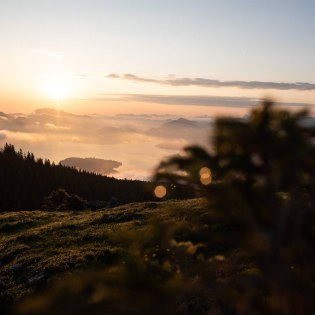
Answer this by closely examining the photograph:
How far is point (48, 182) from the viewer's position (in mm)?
141500

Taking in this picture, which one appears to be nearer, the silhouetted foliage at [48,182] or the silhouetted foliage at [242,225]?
the silhouetted foliage at [242,225]

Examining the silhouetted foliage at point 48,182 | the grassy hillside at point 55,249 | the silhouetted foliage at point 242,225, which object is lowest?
the silhouetted foliage at point 48,182

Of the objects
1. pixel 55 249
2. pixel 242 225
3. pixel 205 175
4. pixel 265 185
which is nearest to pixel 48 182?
pixel 55 249

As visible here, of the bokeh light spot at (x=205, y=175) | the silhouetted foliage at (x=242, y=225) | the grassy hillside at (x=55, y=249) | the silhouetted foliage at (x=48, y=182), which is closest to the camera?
the silhouetted foliage at (x=242, y=225)

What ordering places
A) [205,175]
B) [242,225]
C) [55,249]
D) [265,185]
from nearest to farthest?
[265,185] → [205,175] → [242,225] → [55,249]

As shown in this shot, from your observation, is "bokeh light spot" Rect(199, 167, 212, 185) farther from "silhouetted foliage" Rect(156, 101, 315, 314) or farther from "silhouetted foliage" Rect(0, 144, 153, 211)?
"silhouetted foliage" Rect(0, 144, 153, 211)

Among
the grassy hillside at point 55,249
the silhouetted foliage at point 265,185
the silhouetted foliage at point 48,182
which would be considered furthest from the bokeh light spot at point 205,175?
the silhouetted foliage at point 48,182

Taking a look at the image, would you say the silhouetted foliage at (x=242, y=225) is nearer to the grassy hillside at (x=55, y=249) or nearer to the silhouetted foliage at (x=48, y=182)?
the grassy hillside at (x=55, y=249)

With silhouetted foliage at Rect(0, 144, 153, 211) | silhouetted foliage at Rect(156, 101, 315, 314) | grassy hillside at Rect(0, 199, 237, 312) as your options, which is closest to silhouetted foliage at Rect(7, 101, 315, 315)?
silhouetted foliage at Rect(156, 101, 315, 314)

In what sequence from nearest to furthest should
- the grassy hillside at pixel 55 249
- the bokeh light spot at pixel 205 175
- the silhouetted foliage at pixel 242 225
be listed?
the silhouetted foliage at pixel 242 225 < the bokeh light spot at pixel 205 175 < the grassy hillside at pixel 55 249

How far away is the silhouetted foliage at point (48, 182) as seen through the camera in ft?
422

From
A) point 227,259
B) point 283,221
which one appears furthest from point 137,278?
point 283,221

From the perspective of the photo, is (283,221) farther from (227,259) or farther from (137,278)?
(137,278)

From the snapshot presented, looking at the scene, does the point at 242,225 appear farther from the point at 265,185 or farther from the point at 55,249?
the point at 55,249
